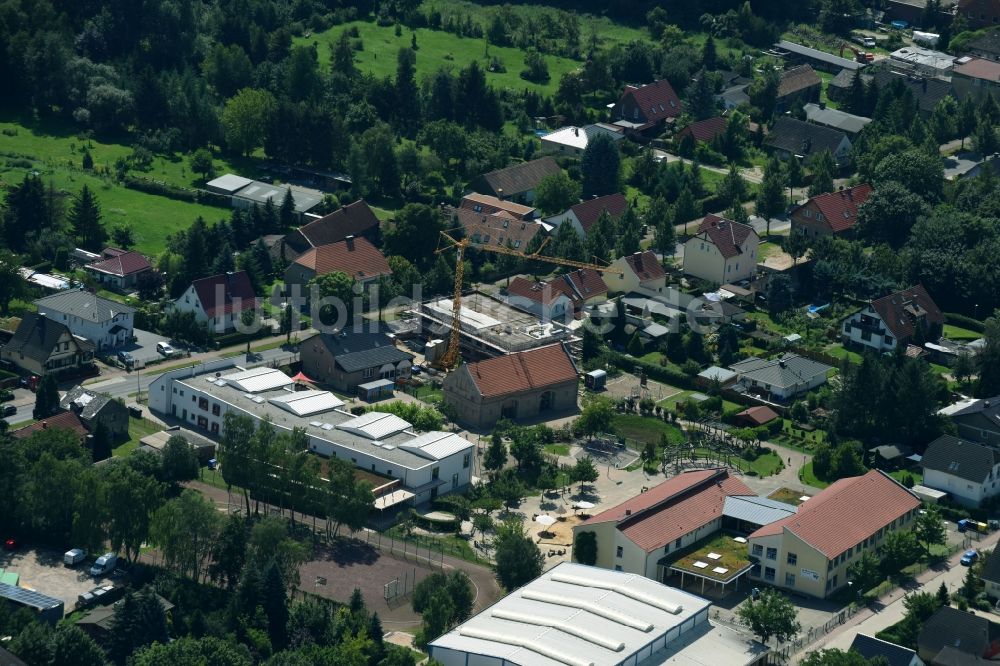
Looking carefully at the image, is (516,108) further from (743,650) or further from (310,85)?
(743,650)

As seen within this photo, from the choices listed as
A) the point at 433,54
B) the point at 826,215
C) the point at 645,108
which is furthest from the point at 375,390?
the point at 433,54

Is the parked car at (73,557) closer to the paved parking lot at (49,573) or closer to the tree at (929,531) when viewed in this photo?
the paved parking lot at (49,573)

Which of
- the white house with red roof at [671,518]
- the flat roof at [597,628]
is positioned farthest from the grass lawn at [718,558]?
the flat roof at [597,628]

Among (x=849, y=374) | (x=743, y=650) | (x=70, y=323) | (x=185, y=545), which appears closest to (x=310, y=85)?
(x=70, y=323)

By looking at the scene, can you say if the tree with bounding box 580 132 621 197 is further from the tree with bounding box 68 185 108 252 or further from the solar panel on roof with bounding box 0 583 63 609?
the solar panel on roof with bounding box 0 583 63 609

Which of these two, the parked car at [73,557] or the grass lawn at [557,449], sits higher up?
the grass lawn at [557,449]

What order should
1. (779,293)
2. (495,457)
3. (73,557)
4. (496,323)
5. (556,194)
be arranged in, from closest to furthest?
(73,557), (495,457), (496,323), (779,293), (556,194)

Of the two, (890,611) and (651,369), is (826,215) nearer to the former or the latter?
(651,369)
